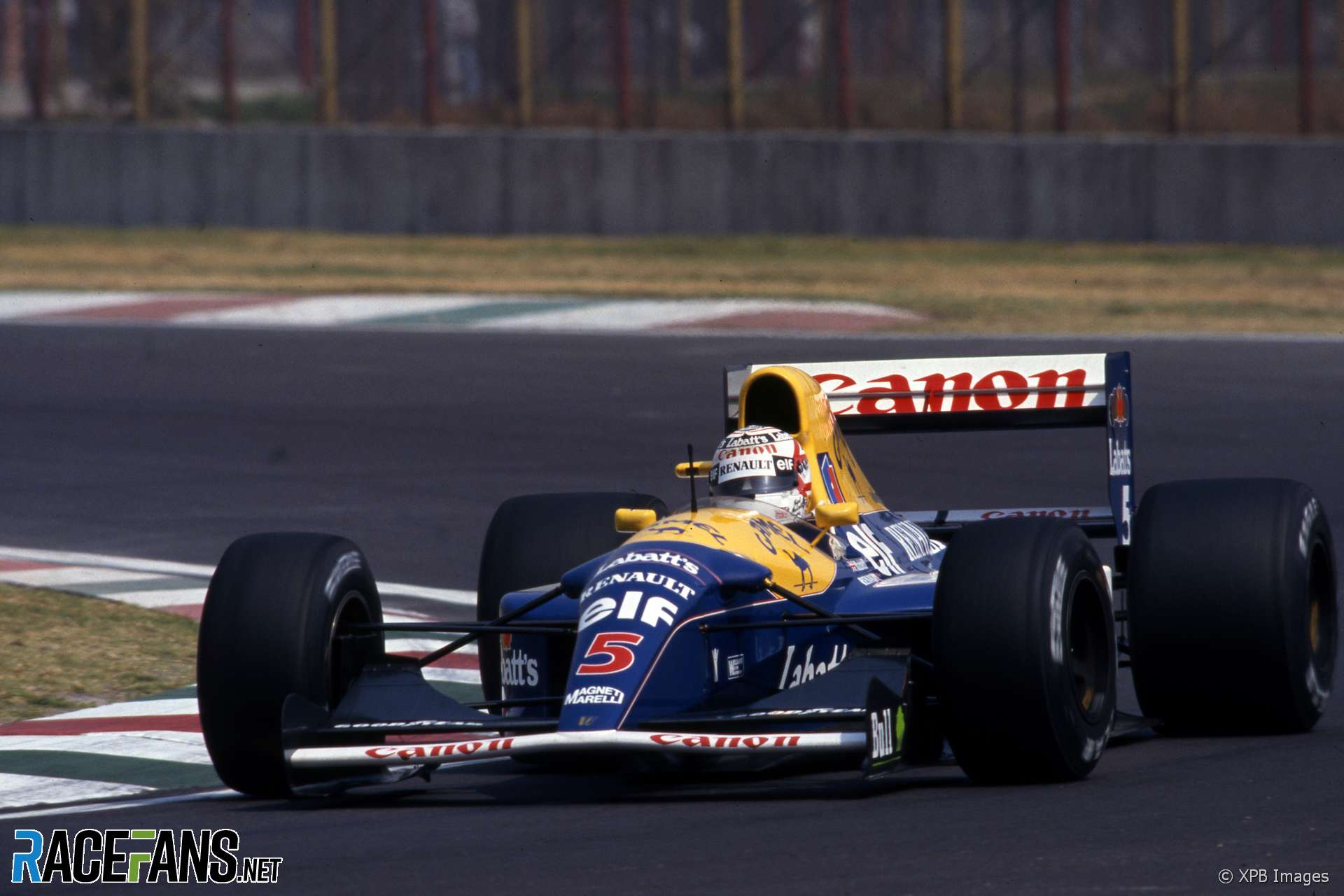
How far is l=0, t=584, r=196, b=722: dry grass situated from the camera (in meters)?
9.33

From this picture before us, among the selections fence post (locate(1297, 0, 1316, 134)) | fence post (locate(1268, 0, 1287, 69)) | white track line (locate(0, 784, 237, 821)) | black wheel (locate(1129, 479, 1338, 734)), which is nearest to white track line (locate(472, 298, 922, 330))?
fence post (locate(1297, 0, 1316, 134))

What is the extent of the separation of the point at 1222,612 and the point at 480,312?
15677 millimetres

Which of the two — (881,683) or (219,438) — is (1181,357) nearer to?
(219,438)

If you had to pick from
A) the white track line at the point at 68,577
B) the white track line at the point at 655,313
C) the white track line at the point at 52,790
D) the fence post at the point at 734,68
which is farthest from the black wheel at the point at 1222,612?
the fence post at the point at 734,68

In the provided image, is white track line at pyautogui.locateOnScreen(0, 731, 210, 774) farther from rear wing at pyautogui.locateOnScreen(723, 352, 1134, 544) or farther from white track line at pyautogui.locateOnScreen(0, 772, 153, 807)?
rear wing at pyautogui.locateOnScreen(723, 352, 1134, 544)

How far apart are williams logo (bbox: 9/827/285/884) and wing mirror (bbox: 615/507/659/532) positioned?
189 centimetres

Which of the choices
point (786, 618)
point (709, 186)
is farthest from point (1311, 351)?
point (786, 618)

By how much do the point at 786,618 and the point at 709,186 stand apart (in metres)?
21.5

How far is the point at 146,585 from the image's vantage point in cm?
1158

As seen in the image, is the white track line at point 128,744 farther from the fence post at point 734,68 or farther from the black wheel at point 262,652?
the fence post at point 734,68

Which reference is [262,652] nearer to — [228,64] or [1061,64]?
[1061,64]

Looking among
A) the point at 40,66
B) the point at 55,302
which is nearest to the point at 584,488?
the point at 55,302

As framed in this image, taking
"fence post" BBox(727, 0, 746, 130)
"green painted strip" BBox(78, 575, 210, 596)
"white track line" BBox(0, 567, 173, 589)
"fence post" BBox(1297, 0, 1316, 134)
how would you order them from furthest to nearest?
"fence post" BBox(727, 0, 746, 130)
"fence post" BBox(1297, 0, 1316, 134)
"white track line" BBox(0, 567, 173, 589)
"green painted strip" BBox(78, 575, 210, 596)

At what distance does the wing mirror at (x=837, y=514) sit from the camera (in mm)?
7762
